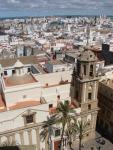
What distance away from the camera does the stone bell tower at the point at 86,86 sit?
149 feet

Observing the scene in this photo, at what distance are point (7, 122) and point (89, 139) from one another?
2081cm

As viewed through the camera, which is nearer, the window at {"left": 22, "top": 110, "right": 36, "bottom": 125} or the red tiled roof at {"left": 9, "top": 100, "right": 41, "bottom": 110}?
the window at {"left": 22, "top": 110, "right": 36, "bottom": 125}

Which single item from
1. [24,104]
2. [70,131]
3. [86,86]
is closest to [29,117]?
[24,104]

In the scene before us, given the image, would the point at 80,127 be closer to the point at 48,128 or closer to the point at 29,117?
the point at 48,128

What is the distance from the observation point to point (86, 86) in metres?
46.8

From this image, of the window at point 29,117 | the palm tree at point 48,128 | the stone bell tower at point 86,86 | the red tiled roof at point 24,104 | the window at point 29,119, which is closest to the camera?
the window at point 29,117

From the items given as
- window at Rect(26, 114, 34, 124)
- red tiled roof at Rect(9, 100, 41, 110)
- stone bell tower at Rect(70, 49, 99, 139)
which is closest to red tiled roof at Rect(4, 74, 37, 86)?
red tiled roof at Rect(9, 100, 41, 110)

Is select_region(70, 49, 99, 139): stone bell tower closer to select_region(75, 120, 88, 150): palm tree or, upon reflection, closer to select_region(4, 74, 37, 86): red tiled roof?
select_region(75, 120, 88, 150): palm tree

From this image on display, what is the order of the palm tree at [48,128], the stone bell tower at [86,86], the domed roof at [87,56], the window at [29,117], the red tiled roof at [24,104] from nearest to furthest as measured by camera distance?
the window at [29,117]
the red tiled roof at [24,104]
the palm tree at [48,128]
the domed roof at [87,56]
the stone bell tower at [86,86]

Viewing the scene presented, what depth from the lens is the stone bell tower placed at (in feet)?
149

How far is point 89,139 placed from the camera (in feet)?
170

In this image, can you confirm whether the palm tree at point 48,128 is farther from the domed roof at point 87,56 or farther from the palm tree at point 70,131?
the domed roof at point 87,56

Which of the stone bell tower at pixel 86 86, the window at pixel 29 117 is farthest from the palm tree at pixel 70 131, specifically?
the window at pixel 29 117

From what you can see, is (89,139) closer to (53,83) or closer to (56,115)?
(56,115)
